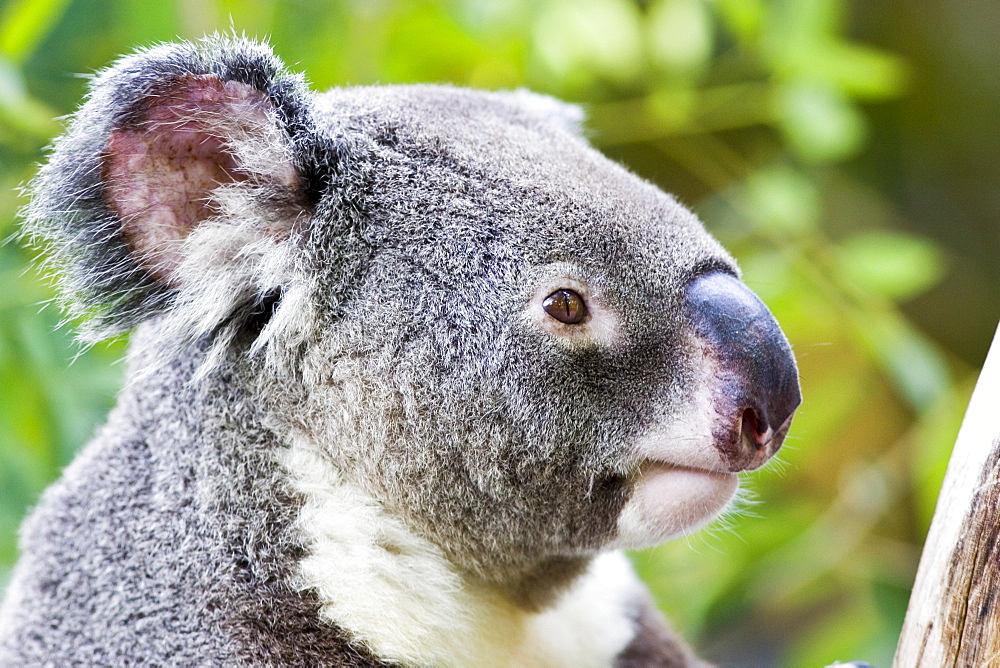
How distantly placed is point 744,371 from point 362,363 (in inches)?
23.4

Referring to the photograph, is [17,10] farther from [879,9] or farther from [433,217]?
[879,9]

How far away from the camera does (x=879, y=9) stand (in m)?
5.17

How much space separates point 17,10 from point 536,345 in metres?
1.82

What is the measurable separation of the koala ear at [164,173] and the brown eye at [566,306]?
1.41ft

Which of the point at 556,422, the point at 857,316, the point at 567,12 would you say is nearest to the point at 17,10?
the point at 567,12

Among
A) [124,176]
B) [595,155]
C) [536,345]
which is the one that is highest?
[595,155]

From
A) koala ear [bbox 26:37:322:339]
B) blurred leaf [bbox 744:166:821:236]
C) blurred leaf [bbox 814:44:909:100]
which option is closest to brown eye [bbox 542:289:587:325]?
koala ear [bbox 26:37:322:339]

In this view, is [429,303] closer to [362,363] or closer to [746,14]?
[362,363]

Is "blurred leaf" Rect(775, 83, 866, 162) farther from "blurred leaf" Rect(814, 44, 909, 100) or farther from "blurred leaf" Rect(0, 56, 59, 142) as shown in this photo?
"blurred leaf" Rect(0, 56, 59, 142)

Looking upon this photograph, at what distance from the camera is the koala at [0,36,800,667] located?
1.46 metres

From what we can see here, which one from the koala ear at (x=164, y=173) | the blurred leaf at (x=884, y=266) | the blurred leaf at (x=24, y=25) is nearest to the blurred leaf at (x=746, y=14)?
the blurred leaf at (x=884, y=266)

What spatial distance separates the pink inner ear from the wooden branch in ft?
3.71

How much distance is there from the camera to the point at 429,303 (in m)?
1.52

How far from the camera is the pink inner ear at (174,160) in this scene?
1.44m
